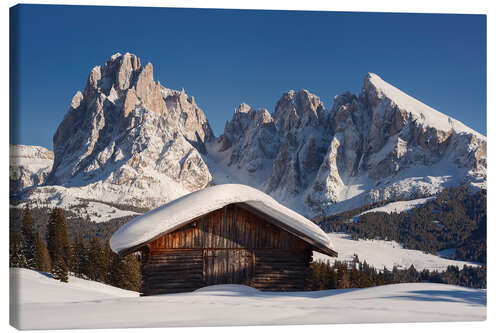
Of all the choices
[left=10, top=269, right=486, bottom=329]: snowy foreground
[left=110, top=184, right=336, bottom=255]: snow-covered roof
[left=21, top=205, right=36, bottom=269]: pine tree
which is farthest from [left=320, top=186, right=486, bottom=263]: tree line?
[left=10, top=269, right=486, bottom=329]: snowy foreground

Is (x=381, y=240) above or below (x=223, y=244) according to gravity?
below

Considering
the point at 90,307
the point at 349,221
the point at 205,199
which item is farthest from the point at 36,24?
the point at 349,221

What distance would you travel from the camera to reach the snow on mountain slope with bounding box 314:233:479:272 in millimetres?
117312

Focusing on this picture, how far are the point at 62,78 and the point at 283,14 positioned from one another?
751cm

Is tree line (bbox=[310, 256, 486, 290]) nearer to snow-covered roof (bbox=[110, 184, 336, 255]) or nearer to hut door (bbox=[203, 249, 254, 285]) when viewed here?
hut door (bbox=[203, 249, 254, 285])

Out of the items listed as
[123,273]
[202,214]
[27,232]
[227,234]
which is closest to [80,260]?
[123,273]

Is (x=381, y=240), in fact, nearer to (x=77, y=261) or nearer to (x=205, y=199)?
(x=77, y=261)

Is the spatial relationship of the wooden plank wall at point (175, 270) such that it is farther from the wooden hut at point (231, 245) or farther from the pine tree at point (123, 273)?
the pine tree at point (123, 273)

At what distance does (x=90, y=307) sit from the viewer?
11320 mm

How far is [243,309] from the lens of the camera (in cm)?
1160

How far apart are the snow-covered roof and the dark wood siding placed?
0.69 metres

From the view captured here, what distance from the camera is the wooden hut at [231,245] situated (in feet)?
45.6

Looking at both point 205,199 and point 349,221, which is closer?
point 205,199

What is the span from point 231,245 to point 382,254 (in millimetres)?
128403
